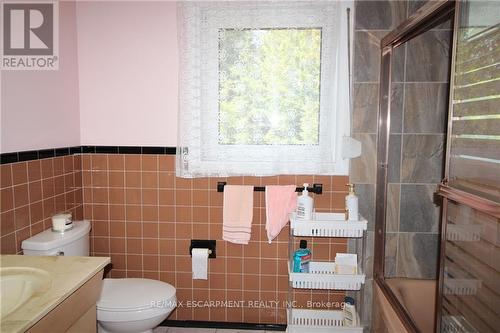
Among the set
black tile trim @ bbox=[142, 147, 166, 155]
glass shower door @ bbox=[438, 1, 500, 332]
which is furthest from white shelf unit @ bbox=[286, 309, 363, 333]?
black tile trim @ bbox=[142, 147, 166, 155]

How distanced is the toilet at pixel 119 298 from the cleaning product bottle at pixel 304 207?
870 mm

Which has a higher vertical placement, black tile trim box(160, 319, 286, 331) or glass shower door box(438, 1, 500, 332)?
glass shower door box(438, 1, 500, 332)

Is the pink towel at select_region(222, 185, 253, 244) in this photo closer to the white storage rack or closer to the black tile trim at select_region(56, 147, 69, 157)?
the white storage rack

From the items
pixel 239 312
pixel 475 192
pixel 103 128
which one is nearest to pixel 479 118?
pixel 475 192

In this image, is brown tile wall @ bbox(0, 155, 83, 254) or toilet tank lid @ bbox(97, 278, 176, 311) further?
toilet tank lid @ bbox(97, 278, 176, 311)

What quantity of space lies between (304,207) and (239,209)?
1.42 ft

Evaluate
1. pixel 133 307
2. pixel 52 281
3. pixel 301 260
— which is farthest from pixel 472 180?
pixel 133 307

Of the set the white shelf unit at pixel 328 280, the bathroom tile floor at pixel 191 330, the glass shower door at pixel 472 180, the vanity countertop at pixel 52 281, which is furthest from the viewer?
the bathroom tile floor at pixel 191 330

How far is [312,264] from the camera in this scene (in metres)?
2.33

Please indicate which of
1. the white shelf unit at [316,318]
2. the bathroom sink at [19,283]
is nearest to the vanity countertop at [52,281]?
the bathroom sink at [19,283]

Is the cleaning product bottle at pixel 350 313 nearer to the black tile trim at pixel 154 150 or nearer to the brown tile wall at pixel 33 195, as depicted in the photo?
the black tile trim at pixel 154 150

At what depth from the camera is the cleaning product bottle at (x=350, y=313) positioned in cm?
221

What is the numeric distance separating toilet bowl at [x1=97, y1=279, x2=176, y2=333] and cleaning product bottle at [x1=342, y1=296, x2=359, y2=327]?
105 centimetres

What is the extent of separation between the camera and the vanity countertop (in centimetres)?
107
